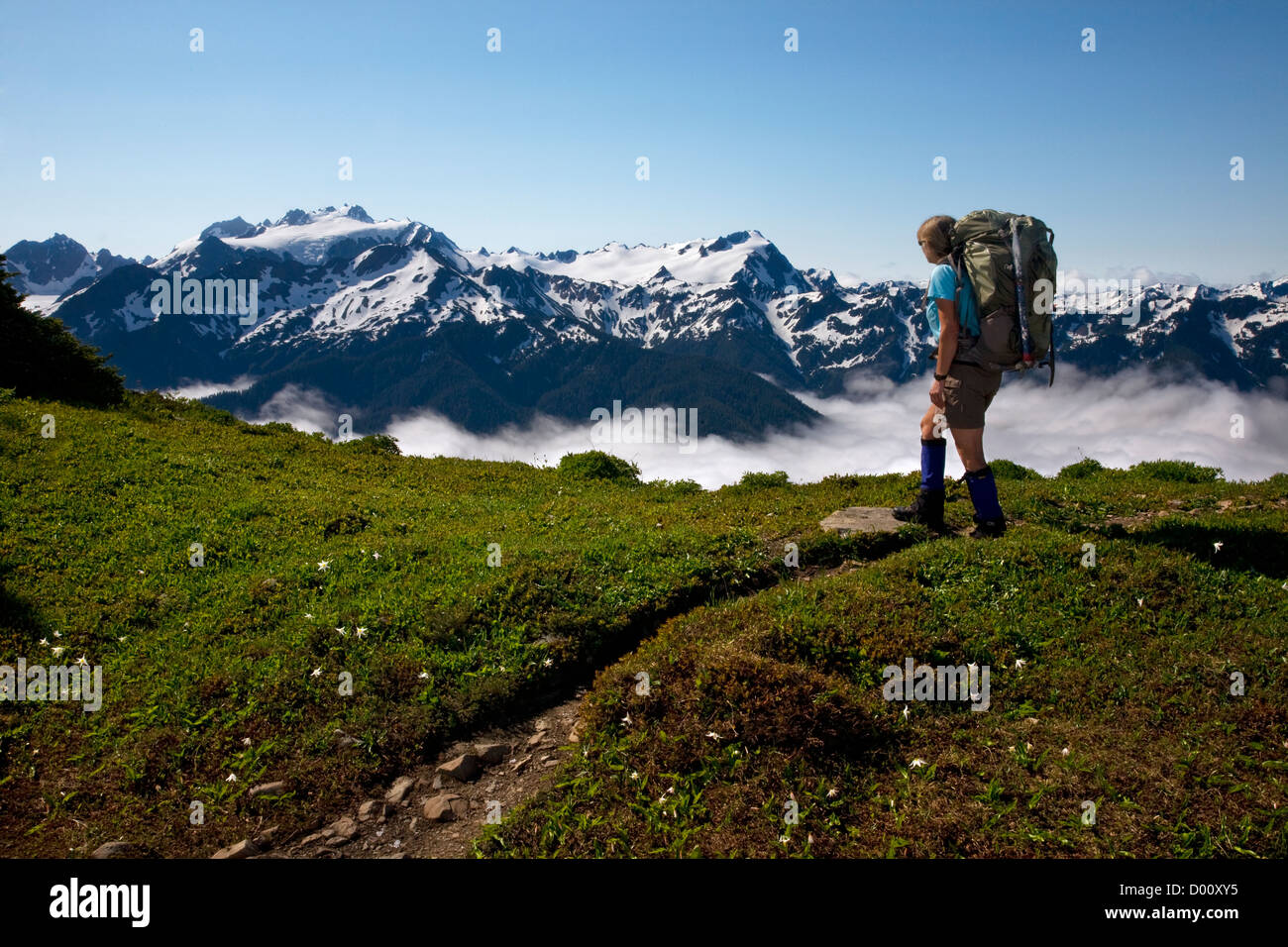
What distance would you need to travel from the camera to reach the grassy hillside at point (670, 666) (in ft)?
20.3

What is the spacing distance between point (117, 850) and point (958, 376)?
38.8 feet

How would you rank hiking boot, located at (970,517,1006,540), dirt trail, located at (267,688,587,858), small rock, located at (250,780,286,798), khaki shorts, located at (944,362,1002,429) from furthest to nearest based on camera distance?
1. hiking boot, located at (970,517,1006,540)
2. khaki shorts, located at (944,362,1002,429)
3. small rock, located at (250,780,286,798)
4. dirt trail, located at (267,688,587,858)

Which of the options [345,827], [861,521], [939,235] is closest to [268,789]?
[345,827]


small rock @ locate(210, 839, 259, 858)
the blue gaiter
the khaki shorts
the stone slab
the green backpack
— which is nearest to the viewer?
small rock @ locate(210, 839, 259, 858)

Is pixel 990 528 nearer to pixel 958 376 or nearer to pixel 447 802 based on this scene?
pixel 958 376

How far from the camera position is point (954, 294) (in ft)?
36.6

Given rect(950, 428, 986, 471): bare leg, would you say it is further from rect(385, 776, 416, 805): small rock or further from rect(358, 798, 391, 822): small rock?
rect(358, 798, 391, 822): small rock

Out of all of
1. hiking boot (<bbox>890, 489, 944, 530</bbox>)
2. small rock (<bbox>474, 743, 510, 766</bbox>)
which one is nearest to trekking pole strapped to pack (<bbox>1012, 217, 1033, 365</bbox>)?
hiking boot (<bbox>890, 489, 944, 530</bbox>)

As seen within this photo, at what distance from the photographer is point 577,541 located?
1264 cm

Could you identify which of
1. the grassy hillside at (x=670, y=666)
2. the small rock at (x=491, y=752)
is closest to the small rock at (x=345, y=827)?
the grassy hillside at (x=670, y=666)

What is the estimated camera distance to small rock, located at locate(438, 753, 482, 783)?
24.3 feet
